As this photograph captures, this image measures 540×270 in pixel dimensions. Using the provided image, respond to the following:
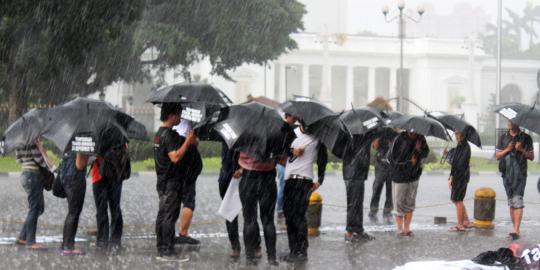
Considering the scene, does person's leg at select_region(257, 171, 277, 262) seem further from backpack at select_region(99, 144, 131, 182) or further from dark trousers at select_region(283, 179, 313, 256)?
backpack at select_region(99, 144, 131, 182)

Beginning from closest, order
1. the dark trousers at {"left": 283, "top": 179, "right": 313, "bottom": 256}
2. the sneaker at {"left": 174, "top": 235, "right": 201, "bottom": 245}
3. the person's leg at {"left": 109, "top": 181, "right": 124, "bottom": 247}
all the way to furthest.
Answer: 1. the dark trousers at {"left": 283, "top": 179, "right": 313, "bottom": 256}
2. the person's leg at {"left": 109, "top": 181, "right": 124, "bottom": 247}
3. the sneaker at {"left": 174, "top": 235, "right": 201, "bottom": 245}

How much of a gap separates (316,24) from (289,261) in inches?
4397

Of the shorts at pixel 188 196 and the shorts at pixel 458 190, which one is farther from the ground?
the shorts at pixel 188 196

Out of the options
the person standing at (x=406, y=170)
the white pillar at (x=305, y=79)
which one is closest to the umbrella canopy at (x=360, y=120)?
the person standing at (x=406, y=170)

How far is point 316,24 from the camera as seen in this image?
121m

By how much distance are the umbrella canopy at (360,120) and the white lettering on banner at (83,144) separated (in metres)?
3.28

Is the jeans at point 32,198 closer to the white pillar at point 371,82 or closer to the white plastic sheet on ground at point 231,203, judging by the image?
the white plastic sheet on ground at point 231,203

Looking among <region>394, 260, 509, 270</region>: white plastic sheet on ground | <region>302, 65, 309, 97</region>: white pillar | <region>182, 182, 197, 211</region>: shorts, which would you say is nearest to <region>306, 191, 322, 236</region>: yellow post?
<region>182, 182, 197, 211</region>: shorts

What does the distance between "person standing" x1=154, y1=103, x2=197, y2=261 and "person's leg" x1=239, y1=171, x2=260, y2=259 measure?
673 mm

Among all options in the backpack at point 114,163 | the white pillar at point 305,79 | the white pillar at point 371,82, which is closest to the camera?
the backpack at point 114,163

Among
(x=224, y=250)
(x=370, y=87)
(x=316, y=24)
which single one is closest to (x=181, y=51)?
(x=224, y=250)

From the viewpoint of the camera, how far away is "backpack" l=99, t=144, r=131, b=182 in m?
10.7

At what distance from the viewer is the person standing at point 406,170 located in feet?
40.8

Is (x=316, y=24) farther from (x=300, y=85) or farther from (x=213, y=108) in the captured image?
(x=213, y=108)
